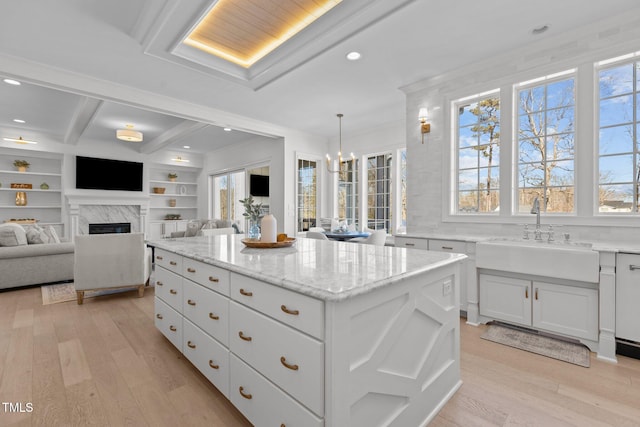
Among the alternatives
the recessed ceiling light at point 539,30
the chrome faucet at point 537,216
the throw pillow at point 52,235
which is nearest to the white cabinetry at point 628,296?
the chrome faucet at point 537,216

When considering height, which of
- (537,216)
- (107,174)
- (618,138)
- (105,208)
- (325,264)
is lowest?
(325,264)

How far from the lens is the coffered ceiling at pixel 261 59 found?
8.15 ft

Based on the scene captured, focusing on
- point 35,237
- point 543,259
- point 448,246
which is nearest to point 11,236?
point 35,237

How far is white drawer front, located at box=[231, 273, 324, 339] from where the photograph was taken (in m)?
1.11

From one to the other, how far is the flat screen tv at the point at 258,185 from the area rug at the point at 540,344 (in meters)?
6.09

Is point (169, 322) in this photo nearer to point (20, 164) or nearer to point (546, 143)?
point (546, 143)

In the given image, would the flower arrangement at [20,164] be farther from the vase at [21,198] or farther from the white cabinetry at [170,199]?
the white cabinetry at [170,199]

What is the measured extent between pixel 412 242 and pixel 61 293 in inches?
183

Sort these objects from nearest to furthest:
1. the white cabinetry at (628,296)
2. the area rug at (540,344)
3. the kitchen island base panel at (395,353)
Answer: the kitchen island base panel at (395,353), the white cabinetry at (628,296), the area rug at (540,344)

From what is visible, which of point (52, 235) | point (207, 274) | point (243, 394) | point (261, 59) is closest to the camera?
point (243, 394)

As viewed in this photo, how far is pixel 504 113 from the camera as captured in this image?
325cm

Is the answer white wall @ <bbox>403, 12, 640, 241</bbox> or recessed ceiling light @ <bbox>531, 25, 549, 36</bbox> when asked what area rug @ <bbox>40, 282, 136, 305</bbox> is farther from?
recessed ceiling light @ <bbox>531, 25, 549, 36</bbox>

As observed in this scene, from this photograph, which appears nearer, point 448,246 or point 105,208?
point 448,246

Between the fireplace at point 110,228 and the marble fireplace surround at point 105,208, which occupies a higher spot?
the marble fireplace surround at point 105,208
